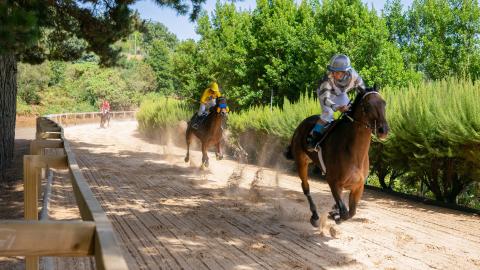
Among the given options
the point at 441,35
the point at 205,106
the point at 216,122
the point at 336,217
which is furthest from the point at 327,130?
the point at 441,35

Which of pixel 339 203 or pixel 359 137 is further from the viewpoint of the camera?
pixel 339 203

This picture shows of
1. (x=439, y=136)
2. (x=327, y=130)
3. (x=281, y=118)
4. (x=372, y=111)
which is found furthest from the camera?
(x=281, y=118)

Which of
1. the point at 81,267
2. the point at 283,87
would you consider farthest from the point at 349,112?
the point at 283,87

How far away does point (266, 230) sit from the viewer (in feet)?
24.2

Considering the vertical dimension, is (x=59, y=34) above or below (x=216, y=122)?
above

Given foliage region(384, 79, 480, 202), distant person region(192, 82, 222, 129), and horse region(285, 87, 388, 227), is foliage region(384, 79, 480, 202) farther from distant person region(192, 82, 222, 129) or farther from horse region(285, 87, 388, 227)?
distant person region(192, 82, 222, 129)

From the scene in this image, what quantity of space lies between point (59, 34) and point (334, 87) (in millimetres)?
11251

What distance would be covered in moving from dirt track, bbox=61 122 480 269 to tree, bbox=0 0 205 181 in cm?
276

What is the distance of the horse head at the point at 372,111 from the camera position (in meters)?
5.97

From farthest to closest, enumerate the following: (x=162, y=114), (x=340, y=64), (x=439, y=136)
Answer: (x=162, y=114) → (x=439, y=136) → (x=340, y=64)

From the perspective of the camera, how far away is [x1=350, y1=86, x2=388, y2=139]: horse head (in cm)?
597

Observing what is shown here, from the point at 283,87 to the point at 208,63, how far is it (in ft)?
28.0

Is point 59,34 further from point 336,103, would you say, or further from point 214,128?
point 336,103

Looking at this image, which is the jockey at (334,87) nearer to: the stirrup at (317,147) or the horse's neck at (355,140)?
the stirrup at (317,147)
